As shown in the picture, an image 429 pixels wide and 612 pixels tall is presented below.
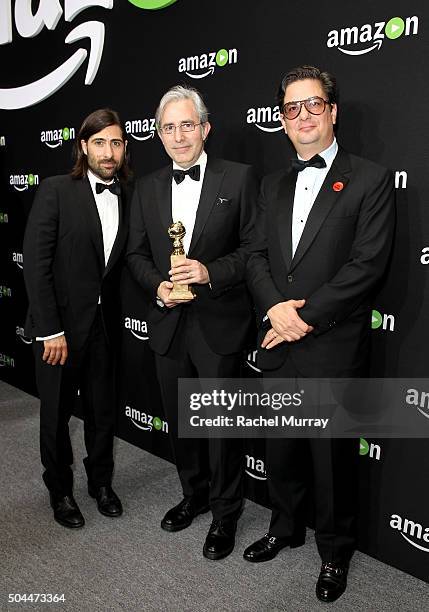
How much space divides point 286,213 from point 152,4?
71.3 inches

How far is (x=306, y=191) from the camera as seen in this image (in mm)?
2523

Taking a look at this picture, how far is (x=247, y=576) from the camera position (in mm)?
2711

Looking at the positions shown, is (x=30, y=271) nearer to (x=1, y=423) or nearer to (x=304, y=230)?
(x=304, y=230)

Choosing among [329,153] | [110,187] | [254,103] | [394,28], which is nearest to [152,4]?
[254,103]

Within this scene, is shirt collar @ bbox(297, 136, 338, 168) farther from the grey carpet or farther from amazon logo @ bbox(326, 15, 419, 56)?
the grey carpet

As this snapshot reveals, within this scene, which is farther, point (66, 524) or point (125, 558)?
point (66, 524)

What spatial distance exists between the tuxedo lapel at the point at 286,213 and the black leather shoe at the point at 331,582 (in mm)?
1320

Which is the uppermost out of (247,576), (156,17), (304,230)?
(156,17)

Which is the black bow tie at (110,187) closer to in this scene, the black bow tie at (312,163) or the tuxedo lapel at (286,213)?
the tuxedo lapel at (286,213)

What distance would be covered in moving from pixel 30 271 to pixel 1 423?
2.01 m

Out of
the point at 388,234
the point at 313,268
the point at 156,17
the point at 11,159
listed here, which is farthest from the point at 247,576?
the point at 11,159

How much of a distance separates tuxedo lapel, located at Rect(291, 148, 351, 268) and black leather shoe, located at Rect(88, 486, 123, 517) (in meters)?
1.74

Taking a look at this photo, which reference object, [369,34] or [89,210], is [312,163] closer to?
[369,34]

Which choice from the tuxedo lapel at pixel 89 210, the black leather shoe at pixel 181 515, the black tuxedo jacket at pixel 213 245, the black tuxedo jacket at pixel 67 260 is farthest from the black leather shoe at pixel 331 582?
the tuxedo lapel at pixel 89 210
